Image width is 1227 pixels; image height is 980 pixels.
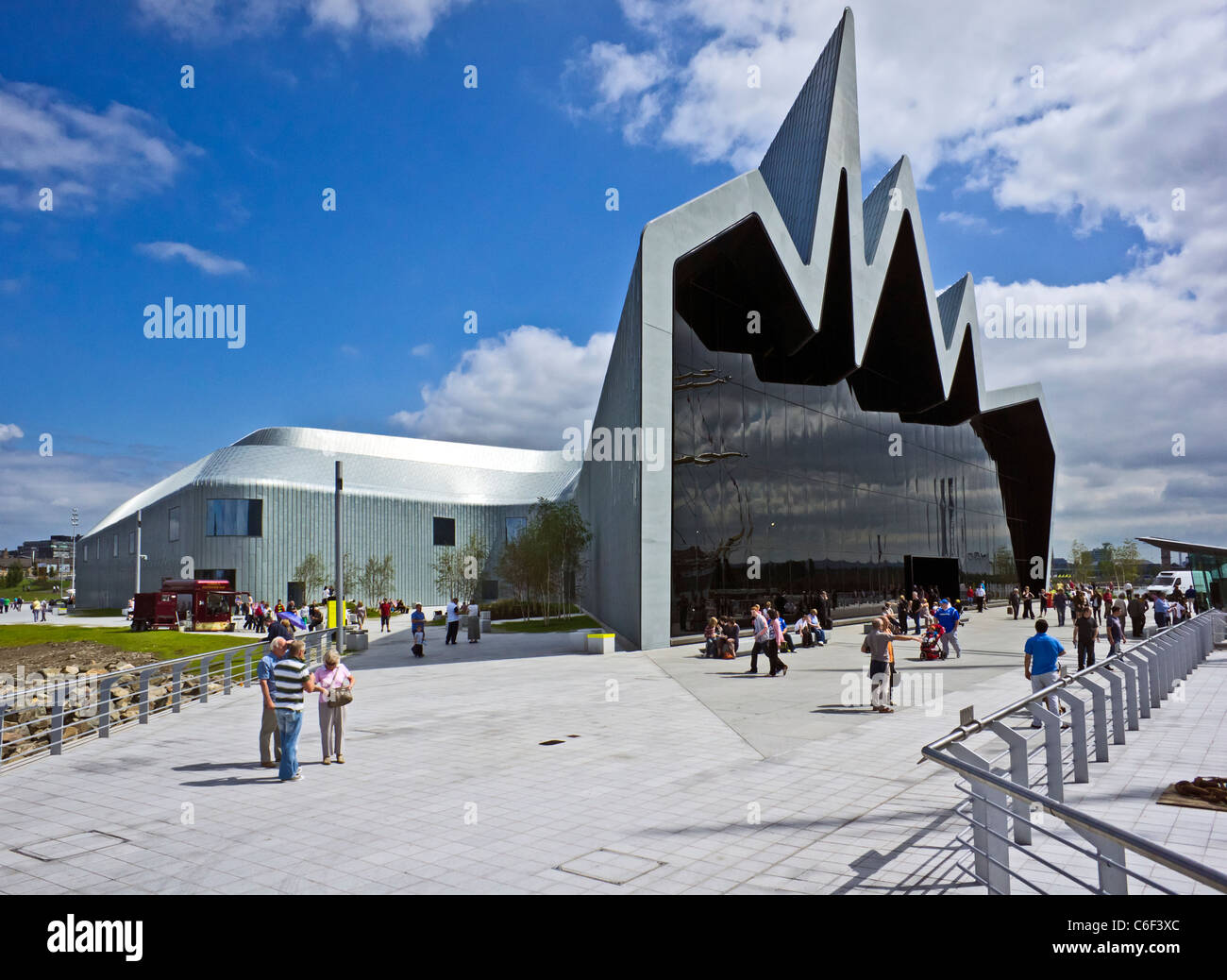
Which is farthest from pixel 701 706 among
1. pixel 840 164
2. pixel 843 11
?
pixel 843 11

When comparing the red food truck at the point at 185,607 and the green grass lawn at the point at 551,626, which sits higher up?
the red food truck at the point at 185,607

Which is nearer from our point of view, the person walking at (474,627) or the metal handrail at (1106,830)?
the metal handrail at (1106,830)

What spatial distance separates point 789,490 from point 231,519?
3978cm

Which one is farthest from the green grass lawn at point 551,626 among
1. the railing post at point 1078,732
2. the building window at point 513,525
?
the railing post at point 1078,732

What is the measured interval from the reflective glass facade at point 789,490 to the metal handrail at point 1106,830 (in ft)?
62.9

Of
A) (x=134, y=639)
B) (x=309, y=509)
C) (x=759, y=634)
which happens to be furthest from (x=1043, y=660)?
(x=309, y=509)

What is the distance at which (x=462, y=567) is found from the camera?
62.4 metres

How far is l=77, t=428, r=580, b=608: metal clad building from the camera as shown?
179ft

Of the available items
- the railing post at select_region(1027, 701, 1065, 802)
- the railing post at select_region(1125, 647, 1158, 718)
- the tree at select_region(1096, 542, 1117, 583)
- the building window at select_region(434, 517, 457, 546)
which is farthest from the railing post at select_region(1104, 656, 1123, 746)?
the tree at select_region(1096, 542, 1117, 583)

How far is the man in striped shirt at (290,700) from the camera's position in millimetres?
8797

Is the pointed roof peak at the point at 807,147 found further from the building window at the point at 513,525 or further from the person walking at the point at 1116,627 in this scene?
the building window at the point at 513,525

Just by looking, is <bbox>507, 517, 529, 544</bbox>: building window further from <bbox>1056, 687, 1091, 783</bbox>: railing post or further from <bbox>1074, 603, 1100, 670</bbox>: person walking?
<bbox>1056, 687, 1091, 783</bbox>: railing post

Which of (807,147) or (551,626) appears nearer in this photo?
(807,147)

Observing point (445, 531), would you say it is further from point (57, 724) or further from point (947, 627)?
point (57, 724)
